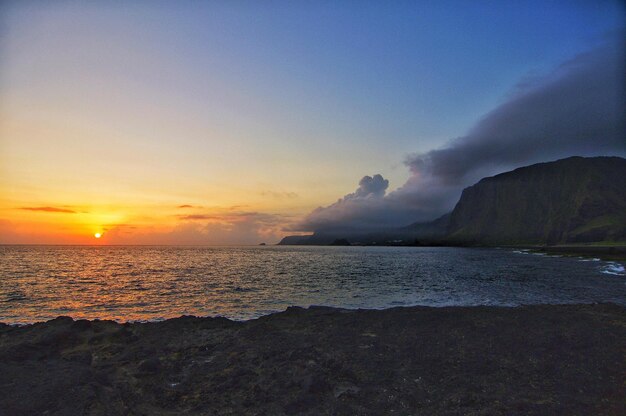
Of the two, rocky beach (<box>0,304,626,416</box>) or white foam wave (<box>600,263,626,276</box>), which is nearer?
rocky beach (<box>0,304,626,416</box>)

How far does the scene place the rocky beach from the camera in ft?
35.7

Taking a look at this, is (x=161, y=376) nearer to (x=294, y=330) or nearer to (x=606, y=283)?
(x=294, y=330)

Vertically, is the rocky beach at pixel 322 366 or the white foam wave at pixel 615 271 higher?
the rocky beach at pixel 322 366

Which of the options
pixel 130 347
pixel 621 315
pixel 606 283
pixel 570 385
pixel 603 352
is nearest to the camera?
pixel 570 385

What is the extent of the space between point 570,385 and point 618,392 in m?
1.22

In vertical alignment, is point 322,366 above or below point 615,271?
above

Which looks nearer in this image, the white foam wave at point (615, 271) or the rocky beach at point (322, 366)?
the rocky beach at point (322, 366)

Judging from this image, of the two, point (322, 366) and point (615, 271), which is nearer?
point (322, 366)

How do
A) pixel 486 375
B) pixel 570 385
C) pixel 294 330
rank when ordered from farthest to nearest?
pixel 294 330, pixel 486 375, pixel 570 385

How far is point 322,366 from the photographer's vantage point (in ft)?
44.9

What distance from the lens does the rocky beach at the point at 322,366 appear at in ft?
35.7

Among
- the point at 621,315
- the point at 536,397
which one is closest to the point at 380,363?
the point at 536,397

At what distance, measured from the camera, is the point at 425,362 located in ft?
45.8

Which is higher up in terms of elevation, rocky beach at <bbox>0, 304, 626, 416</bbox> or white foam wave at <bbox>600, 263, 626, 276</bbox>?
rocky beach at <bbox>0, 304, 626, 416</bbox>
